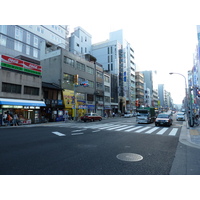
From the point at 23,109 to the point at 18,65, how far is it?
7.42m

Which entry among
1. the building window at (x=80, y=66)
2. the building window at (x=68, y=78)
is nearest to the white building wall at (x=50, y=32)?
the building window at (x=80, y=66)

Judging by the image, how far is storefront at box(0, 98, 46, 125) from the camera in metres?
20.9

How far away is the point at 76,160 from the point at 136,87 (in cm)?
8103

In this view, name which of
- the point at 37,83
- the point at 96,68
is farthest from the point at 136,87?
the point at 37,83

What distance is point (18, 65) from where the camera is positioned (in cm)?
2409

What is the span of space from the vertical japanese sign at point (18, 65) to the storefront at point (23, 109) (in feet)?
17.8

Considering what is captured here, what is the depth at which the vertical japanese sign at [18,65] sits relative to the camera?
22.3m

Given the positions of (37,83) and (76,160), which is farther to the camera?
(37,83)

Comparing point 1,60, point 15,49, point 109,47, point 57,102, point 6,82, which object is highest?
point 109,47

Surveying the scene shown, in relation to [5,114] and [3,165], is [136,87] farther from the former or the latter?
[3,165]

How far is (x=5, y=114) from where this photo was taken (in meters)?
20.5

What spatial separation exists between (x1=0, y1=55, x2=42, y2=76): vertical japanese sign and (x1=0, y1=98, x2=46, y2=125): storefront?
5414 millimetres

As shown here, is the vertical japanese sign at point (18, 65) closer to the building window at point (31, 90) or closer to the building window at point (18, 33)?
the building window at point (31, 90)

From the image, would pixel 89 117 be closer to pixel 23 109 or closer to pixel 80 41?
pixel 23 109
